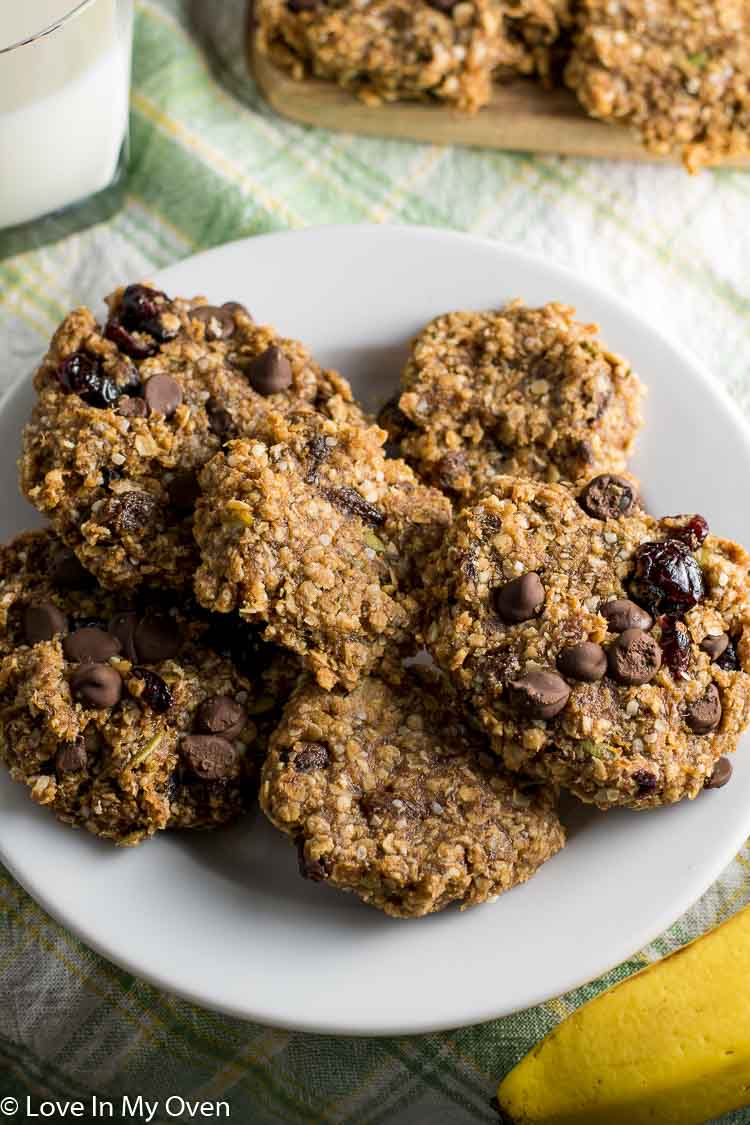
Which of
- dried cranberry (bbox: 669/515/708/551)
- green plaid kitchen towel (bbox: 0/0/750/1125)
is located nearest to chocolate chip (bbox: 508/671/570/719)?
dried cranberry (bbox: 669/515/708/551)

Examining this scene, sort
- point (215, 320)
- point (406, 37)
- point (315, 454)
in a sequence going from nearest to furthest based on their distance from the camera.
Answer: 1. point (315, 454)
2. point (215, 320)
3. point (406, 37)

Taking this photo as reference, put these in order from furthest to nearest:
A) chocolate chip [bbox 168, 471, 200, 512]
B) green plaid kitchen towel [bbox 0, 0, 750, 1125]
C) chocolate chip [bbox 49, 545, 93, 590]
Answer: green plaid kitchen towel [bbox 0, 0, 750, 1125]
chocolate chip [bbox 49, 545, 93, 590]
chocolate chip [bbox 168, 471, 200, 512]

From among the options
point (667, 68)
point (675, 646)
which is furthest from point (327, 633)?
point (667, 68)

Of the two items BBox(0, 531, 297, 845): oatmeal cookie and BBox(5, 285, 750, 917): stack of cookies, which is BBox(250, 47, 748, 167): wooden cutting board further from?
BBox(0, 531, 297, 845): oatmeal cookie

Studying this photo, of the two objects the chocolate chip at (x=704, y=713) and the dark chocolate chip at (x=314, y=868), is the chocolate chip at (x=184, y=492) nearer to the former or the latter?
the dark chocolate chip at (x=314, y=868)

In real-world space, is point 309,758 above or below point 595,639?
below

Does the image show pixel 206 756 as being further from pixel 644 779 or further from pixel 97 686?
pixel 644 779

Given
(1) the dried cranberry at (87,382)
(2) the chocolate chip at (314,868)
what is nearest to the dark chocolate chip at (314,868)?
(2) the chocolate chip at (314,868)
